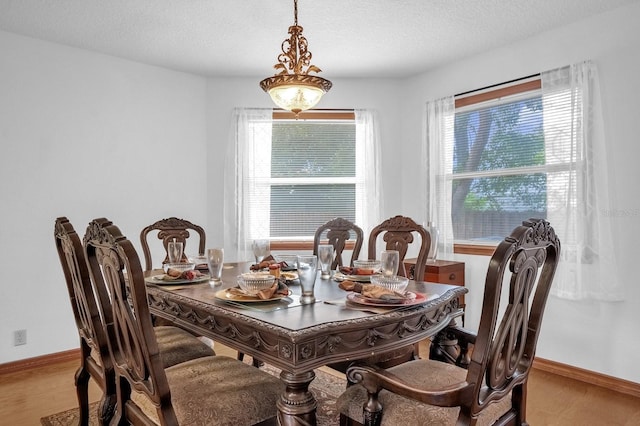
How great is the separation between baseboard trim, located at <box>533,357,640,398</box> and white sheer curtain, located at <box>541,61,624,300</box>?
0.52m

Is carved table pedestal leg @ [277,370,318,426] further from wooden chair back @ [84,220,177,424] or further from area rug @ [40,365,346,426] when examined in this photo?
area rug @ [40,365,346,426]

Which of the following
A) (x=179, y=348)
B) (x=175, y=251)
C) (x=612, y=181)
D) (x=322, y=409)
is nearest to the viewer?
(x=179, y=348)

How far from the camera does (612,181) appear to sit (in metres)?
2.97

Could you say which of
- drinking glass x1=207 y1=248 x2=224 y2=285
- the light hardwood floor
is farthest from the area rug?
drinking glass x1=207 y1=248 x2=224 y2=285

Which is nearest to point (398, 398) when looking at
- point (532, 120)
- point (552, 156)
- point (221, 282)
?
point (221, 282)

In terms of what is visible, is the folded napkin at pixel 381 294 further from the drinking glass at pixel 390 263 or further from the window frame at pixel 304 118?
Answer: the window frame at pixel 304 118

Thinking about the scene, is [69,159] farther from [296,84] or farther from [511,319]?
[511,319]

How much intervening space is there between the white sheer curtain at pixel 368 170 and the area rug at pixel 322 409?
1587 millimetres

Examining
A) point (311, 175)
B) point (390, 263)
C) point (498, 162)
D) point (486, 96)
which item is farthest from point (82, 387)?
point (486, 96)

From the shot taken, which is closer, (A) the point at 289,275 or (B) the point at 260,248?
(A) the point at 289,275

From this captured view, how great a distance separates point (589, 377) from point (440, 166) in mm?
1988

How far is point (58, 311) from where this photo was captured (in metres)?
3.47

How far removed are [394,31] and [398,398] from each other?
2652 millimetres

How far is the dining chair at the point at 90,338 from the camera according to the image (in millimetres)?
1664
